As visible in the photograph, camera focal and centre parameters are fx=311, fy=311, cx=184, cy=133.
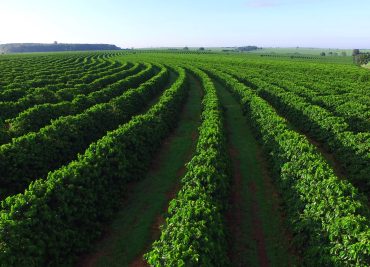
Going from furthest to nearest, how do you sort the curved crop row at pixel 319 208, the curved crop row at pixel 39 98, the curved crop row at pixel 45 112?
the curved crop row at pixel 39 98, the curved crop row at pixel 45 112, the curved crop row at pixel 319 208

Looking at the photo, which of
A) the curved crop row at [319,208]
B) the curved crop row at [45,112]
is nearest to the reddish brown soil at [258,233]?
the curved crop row at [319,208]

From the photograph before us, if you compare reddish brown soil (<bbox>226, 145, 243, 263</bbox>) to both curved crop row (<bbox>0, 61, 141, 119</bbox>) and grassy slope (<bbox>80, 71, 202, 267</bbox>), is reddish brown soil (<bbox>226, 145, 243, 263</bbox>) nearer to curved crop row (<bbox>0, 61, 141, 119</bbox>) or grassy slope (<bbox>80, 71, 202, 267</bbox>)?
grassy slope (<bbox>80, 71, 202, 267</bbox>)

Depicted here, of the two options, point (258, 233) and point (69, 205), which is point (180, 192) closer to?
point (258, 233)

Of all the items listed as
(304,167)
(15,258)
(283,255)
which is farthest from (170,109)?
(15,258)

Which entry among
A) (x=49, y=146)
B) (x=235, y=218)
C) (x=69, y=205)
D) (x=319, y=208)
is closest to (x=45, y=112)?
(x=49, y=146)

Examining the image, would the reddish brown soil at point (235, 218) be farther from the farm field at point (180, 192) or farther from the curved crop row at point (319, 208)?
the curved crop row at point (319, 208)

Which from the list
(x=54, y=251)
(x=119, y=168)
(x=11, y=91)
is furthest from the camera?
(x=11, y=91)

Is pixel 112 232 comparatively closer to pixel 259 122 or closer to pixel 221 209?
pixel 221 209

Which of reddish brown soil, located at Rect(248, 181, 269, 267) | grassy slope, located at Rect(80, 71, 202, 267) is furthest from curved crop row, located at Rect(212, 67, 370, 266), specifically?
grassy slope, located at Rect(80, 71, 202, 267)
